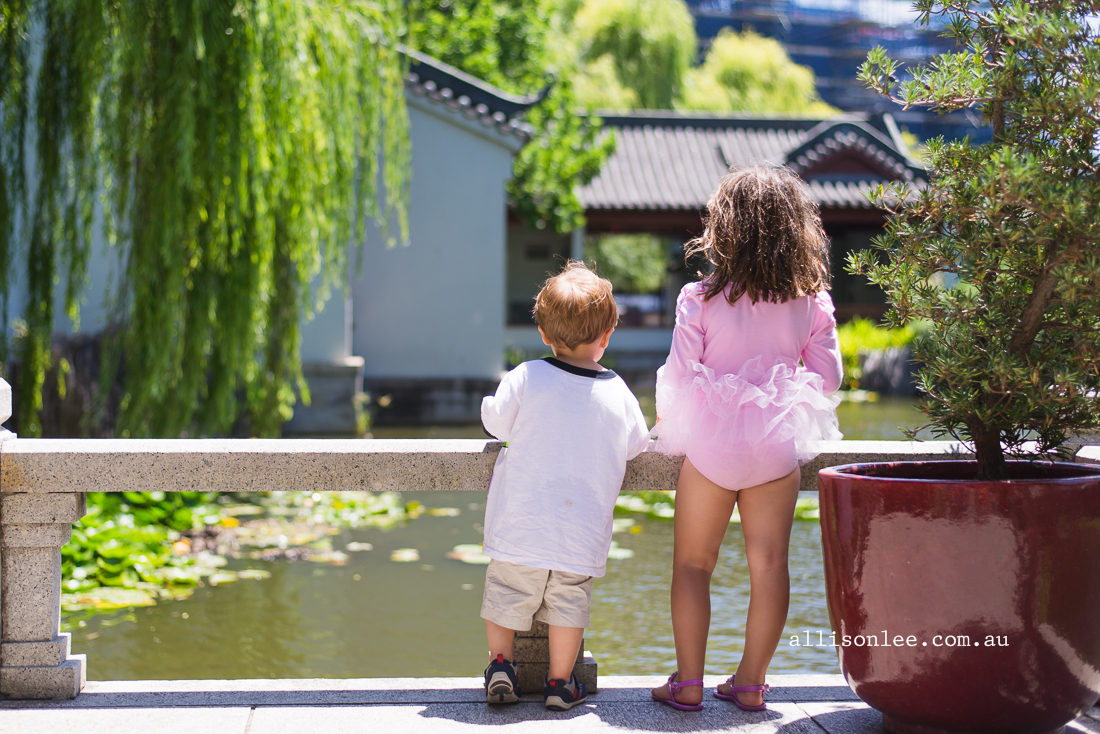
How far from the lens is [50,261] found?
5617 millimetres

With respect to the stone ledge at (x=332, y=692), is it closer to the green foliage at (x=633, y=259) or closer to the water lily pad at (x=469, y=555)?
the water lily pad at (x=469, y=555)

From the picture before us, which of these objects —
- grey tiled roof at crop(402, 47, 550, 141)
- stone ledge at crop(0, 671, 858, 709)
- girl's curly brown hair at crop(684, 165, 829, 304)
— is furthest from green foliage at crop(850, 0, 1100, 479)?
grey tiled roof at crop(402, 47, 550, 141)

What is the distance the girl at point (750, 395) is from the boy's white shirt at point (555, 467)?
0.59 feet

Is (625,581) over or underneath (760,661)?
underneath

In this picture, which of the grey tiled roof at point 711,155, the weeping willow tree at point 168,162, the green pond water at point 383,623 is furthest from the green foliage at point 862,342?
the weeping willow tree at point 168,162

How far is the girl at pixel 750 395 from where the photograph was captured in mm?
2367

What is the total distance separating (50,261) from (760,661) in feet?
15.9

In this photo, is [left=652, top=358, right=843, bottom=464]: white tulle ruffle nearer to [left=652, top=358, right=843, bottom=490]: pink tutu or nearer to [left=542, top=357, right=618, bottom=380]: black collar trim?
[left=652, top=358, right=843, bottom=490]: pink tutu

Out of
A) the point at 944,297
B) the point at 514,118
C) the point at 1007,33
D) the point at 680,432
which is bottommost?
the point at 680,432

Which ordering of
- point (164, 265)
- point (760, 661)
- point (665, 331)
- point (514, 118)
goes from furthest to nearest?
point (665, 331)
point (514, 118)
point (164, 265)
point (760, 661)

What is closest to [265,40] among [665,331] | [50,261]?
[50,261]

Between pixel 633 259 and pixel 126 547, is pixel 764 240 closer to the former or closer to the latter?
pixel 126 547

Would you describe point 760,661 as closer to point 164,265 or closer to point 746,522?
point 746,522

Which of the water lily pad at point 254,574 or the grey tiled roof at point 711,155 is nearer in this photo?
the water lily pad at point 254,574
